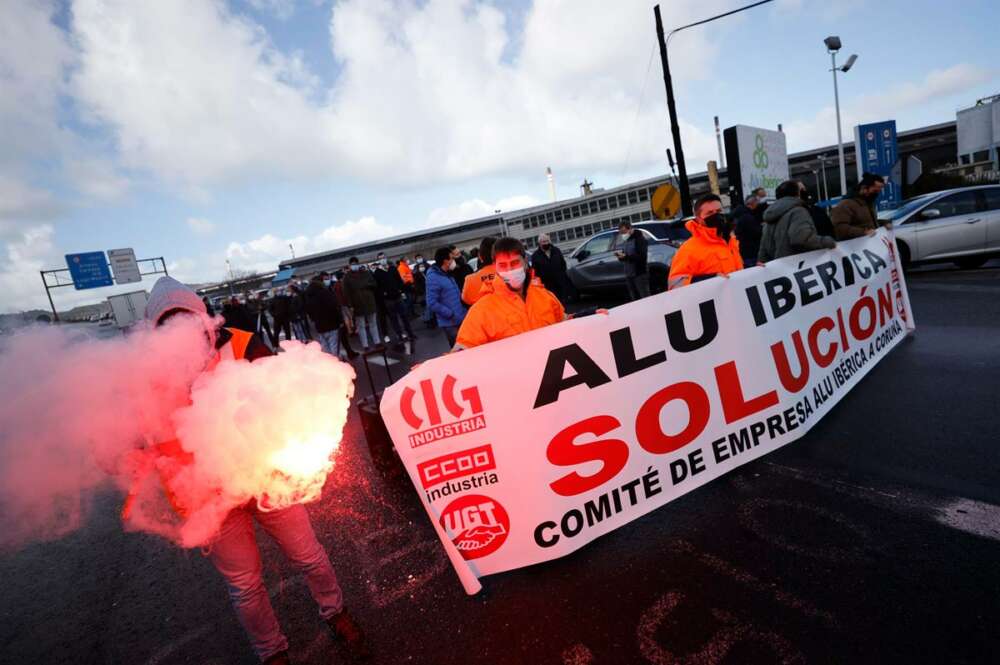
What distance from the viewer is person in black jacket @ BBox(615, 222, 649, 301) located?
8.77 metres

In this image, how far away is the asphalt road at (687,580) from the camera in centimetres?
212

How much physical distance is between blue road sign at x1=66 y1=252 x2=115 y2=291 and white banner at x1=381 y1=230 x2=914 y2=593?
1680 inches

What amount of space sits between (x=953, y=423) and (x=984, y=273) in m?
7.86

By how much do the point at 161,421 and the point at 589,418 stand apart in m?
2.17

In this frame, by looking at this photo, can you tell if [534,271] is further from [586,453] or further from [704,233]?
[586,453]

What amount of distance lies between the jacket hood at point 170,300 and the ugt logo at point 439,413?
112 centimetres

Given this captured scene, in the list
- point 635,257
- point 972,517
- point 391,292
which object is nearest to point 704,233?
point 972,517

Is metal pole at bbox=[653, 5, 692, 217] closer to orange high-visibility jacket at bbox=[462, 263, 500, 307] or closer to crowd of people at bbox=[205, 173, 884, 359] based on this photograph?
crowd of people at bbox=[205, 173, 884, 359]

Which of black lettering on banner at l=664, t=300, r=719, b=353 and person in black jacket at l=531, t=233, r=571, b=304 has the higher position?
person in black jacket at l=531, t=233, r=571, b=304

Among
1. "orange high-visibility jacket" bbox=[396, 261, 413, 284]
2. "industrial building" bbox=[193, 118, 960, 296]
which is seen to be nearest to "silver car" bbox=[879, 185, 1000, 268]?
"orange high-visibility jacket" bbox=[396, 261, 413, 284]

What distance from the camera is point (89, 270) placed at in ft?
113

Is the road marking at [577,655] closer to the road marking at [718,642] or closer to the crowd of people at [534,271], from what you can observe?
the road marking at [718,642]

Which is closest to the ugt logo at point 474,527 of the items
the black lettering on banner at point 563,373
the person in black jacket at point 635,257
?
the black lettering on banner at point 563,373

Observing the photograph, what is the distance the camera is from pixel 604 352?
296 centimetres
